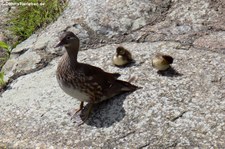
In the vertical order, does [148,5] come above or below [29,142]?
above

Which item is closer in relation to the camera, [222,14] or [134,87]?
[134,87]

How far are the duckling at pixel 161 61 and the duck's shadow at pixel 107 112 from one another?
46 cm

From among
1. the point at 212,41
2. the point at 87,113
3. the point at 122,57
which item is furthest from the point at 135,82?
the point at 212,41

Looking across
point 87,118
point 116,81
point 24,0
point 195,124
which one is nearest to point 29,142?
point 87,118

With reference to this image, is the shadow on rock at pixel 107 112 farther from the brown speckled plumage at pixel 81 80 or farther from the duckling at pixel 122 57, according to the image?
the duckling at pixel 122 57

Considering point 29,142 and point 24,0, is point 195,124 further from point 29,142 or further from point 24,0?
point 24,0

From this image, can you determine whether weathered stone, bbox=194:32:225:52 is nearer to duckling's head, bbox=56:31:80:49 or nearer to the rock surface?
the rock surface

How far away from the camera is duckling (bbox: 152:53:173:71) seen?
16.0 feet

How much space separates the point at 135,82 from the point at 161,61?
13.2 inches

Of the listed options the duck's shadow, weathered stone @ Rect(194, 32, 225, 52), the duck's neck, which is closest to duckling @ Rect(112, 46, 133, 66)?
the duck's shadow

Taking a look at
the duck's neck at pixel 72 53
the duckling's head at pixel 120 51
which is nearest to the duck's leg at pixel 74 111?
the duck's neck at pixel 72 53

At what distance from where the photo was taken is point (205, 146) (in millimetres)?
4098

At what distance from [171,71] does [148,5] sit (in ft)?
4.20

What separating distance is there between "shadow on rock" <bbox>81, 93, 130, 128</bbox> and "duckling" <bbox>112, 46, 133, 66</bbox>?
460 mm
